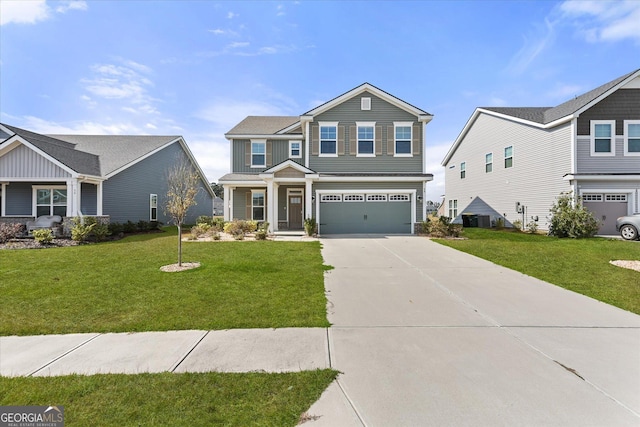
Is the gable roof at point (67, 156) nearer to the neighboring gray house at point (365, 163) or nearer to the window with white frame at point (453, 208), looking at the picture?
the neighboring gray house at point (365, 163)

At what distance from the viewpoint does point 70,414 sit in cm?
244

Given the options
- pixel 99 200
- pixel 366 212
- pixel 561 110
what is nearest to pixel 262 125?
pixel 366 212

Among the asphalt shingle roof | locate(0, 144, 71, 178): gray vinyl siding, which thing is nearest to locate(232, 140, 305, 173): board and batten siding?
the asphalt shingle roof

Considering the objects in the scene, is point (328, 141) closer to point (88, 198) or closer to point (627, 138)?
point (88, 198)

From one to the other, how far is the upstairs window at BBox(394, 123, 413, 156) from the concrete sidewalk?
13878mm

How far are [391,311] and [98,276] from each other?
7.15 meters

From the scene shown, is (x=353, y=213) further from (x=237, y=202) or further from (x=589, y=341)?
(x=589, y=341)

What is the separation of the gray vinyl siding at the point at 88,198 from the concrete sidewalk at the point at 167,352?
15.4 metres

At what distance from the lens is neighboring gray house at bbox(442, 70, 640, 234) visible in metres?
14.4

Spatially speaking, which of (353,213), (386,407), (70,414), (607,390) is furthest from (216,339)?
(353,213)

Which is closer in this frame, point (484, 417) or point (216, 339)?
point (484, 417)

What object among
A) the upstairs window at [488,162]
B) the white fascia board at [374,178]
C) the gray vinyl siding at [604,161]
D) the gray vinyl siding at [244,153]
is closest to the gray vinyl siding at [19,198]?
the gray vinyl siding at [244,153]

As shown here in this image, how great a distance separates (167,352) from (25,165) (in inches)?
664

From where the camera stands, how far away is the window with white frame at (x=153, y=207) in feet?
65.5
